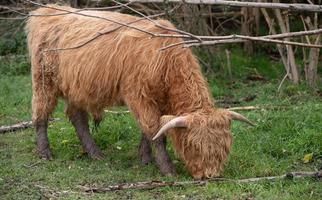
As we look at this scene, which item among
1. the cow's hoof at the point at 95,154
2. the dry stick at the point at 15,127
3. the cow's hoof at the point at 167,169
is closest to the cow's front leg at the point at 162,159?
the cow's hoof at the point at 167,169

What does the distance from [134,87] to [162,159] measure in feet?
2.60

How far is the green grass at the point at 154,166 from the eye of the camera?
6.55 metres

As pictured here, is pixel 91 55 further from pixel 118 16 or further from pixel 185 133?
pixel 185 133

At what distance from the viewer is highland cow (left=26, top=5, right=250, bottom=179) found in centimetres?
686

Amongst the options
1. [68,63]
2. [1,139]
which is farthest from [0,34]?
[68,63]

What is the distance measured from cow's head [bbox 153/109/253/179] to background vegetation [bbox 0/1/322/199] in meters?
0.24

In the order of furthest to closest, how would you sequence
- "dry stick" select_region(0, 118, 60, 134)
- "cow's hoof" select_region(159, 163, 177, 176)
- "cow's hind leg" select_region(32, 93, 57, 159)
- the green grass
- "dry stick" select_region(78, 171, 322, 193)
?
"dry stick" select_region(0, 118, 60, 134) < "cow's hind leg" select_region(32, 93, 57, 159) < "cow's hoof" select_region(159, 163, 177, 176) < "dry stick" select_region(78, 171, 322, 193) < the green grass

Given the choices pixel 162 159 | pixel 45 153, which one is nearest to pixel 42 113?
pixel 45 153

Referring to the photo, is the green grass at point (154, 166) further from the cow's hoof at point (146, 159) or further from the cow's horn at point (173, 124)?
the cow's horn at point (173, 124)

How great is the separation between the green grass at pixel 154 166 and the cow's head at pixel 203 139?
0.23 metres

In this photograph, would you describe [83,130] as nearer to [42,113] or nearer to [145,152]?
[42,113]

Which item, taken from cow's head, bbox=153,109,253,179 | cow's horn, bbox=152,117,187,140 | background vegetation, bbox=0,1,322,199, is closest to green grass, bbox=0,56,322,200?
background vegetation, bbox=0,1,322,199

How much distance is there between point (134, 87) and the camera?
23.9ft

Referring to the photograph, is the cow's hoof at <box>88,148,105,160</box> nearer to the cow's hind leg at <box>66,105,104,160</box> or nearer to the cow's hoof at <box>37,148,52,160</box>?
the cow's hind leg at <box>66,105,104,160</box>
